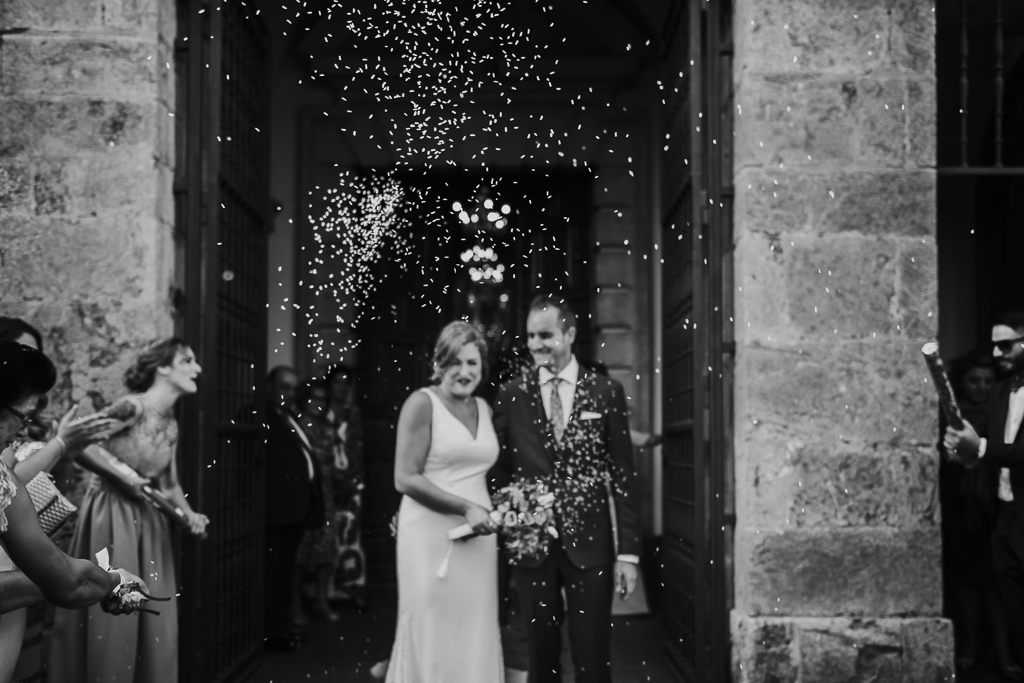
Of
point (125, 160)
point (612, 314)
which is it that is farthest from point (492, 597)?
point (612, 314)

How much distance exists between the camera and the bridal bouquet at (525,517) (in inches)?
168

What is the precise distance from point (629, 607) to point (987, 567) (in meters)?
2.69

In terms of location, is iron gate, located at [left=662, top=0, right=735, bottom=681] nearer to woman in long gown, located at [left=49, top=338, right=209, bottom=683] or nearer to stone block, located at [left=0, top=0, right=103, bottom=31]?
woman in long gown, located at [left=49, top=338, right=209, bottom=683]

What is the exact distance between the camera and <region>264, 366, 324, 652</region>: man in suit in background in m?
7.05

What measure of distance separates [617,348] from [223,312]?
427 cm

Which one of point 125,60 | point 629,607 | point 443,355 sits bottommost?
point 629,607

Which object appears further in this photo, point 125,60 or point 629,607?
point 629,607

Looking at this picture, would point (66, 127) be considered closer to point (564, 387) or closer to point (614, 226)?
point (564, 387)

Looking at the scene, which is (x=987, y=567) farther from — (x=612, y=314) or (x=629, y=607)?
(x=612, y=314)

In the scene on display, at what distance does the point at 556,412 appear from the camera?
180 inches

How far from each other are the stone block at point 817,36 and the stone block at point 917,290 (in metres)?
0.85

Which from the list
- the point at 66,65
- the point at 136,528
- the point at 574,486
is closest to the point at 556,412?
the point at 574,486

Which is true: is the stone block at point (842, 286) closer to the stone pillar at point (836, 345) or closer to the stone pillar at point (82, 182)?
the stone pillar at point (836, 345)

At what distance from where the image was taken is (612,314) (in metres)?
9.31
